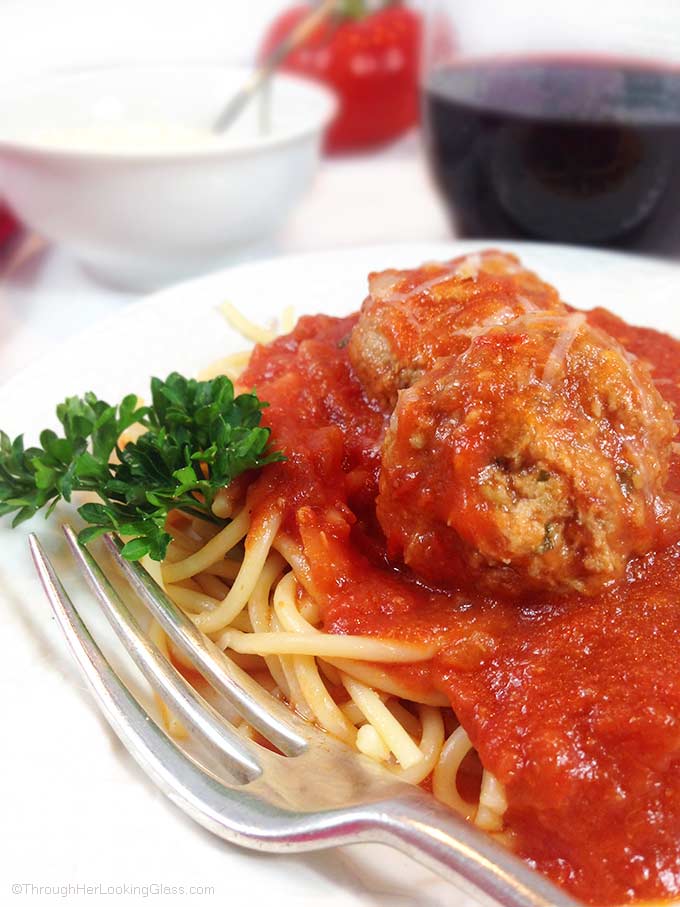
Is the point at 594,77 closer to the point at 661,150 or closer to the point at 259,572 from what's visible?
the point at 661,150

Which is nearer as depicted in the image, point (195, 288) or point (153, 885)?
point (153, 885)

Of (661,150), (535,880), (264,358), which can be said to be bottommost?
(535,880)

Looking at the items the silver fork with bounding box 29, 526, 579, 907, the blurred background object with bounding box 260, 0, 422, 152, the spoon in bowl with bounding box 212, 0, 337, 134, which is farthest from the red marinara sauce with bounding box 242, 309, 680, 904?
the blurred background object with bounding box 260, 0, 422, 152

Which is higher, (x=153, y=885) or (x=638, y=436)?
(x=638, y=436)

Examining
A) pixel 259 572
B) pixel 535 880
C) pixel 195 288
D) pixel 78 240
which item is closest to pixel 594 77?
pixel 195 288

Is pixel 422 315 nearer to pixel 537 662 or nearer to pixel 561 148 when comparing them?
pixel 537 662

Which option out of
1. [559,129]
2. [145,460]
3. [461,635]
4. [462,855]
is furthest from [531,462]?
[559,129]

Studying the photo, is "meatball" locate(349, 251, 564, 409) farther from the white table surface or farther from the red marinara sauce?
the white table surface
